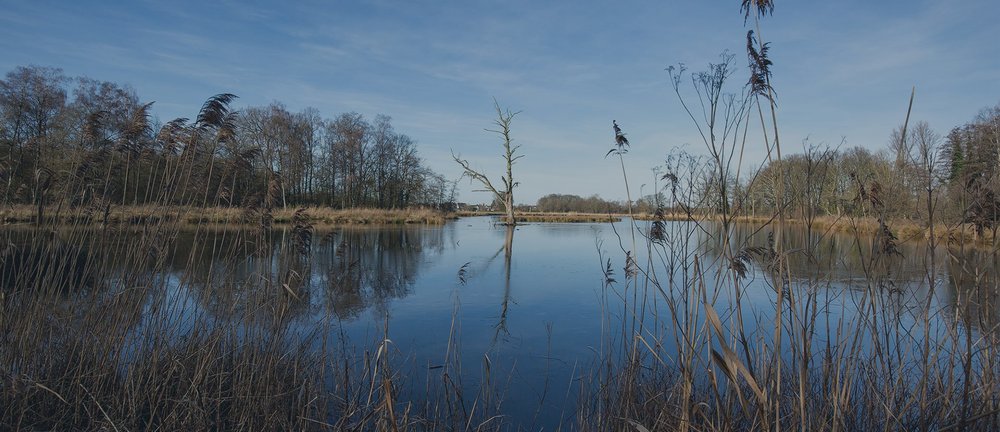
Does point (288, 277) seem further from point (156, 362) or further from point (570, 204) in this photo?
point (570, 204)

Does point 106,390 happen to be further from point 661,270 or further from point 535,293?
point 661,270

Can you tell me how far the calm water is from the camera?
298 centimetres

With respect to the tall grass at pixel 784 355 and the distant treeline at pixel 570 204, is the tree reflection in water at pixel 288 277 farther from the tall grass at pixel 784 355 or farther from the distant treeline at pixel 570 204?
the distant treeline at pixel 570 204

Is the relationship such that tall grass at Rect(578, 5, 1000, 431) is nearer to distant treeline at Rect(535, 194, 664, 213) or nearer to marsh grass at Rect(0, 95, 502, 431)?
marsh grass at Rect(0, 95, 502, 431)

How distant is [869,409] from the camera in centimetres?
247

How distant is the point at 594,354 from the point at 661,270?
5.62m

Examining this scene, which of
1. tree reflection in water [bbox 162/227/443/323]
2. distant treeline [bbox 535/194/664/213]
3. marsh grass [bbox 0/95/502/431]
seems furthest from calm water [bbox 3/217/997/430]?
distant treeline [bbox 535/194/664/213]

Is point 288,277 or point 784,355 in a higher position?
point 288,277

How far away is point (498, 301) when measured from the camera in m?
6.88

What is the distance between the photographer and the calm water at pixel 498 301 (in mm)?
2982

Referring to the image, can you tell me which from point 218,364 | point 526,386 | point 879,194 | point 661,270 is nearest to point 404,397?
point 526,386

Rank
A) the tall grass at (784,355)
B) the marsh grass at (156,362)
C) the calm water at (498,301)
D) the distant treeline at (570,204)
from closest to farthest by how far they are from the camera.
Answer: the tall grass at (784,355) < the marsh grass at (156,362) < the calm water at (498,301) < the distant treeline at (570,204)

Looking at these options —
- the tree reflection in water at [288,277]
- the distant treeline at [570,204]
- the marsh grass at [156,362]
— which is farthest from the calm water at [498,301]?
the distant treeline at [570,204]

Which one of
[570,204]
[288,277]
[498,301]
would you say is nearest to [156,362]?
[288,277]
